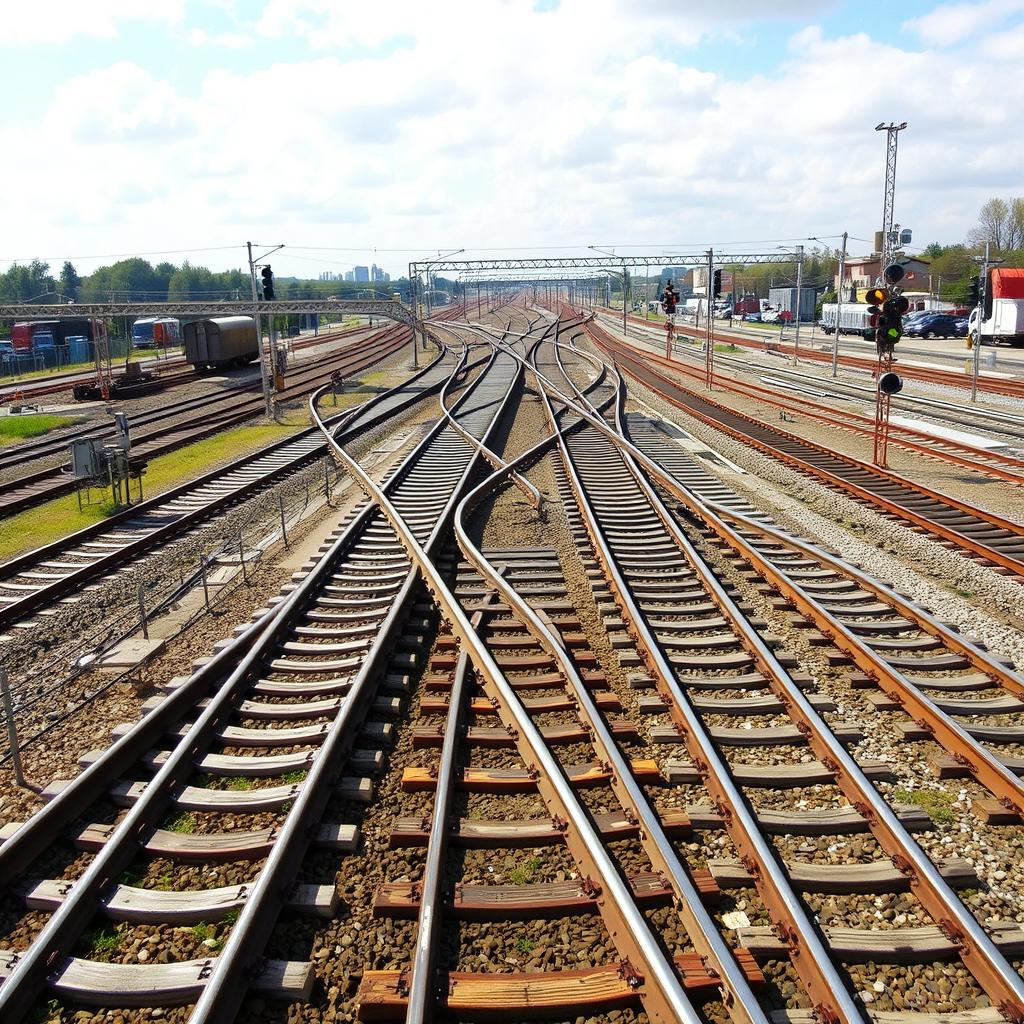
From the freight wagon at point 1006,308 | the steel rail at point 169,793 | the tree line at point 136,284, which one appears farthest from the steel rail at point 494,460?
the tree line at point 136,284

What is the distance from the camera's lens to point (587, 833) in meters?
5.46

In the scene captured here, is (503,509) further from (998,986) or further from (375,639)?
(998,986)

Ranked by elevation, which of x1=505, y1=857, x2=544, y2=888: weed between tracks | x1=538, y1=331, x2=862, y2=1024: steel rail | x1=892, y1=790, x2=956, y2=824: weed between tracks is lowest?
x1=892, y1=790, x2=956, y2=824: weed between tracks

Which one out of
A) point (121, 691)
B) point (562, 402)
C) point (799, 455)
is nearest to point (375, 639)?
point (121, 691)

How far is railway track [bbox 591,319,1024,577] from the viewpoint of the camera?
40.6 ft

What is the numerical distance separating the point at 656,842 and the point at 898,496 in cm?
1186

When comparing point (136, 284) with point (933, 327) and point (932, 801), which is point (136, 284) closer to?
point (933, 327)

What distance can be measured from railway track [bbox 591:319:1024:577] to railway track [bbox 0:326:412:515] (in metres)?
14.3

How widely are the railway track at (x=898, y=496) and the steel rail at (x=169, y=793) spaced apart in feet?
26.5

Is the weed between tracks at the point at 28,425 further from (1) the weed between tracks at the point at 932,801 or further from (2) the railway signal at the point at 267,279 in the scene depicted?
(1) the weed between tracks at the point at 932,801

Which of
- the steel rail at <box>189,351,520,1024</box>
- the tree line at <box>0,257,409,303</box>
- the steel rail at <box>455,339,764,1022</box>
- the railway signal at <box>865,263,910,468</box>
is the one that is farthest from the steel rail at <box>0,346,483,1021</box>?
the tree line at <box>0,257,409,303</box>

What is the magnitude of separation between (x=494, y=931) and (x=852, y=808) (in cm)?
264

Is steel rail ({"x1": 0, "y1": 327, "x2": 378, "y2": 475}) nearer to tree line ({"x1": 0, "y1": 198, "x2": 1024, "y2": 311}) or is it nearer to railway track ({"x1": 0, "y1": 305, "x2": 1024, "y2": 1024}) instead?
railway track ({"x1": 0, "y1": 305, "x2": 1024, "y2": 1024})

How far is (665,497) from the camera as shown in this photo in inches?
609
